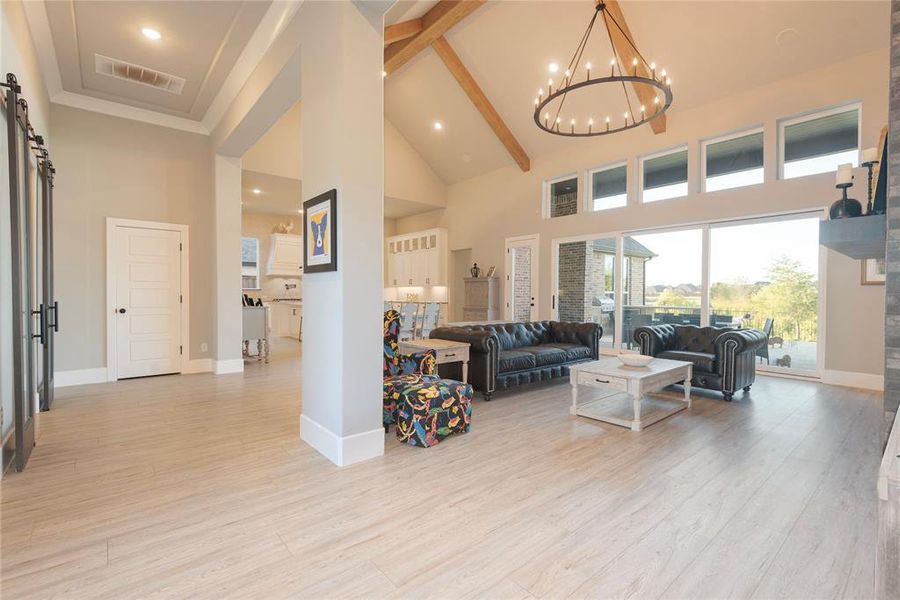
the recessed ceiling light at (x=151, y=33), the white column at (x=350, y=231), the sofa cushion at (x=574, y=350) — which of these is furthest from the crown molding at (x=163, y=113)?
the sofa cushion at (x=574, y=350)

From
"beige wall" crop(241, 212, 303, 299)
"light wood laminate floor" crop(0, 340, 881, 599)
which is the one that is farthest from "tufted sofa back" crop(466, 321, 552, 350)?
"beige wall" crop(241, 212, 303, 299)

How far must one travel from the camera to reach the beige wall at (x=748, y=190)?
4.95 metres

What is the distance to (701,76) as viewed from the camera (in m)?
5.88

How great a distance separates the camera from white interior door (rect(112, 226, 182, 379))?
5.47 meters

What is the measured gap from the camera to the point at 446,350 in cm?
421

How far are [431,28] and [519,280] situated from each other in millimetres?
4881

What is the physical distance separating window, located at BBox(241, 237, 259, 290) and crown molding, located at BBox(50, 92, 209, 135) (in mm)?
4552

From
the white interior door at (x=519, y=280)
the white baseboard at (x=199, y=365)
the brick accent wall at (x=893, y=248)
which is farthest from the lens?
the white interior door at (x=519, y=280)

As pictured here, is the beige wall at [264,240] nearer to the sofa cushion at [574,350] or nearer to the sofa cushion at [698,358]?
the sofa cushion at [574,350]

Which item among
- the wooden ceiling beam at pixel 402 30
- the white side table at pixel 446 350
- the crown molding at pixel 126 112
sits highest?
the wooden ceiling beam at pixel 402 30

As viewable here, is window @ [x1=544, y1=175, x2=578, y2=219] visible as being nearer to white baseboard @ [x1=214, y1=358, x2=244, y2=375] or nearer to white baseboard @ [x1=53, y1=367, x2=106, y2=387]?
white baseboard @ [x1=214, y1=358, x2=244, y2=375]

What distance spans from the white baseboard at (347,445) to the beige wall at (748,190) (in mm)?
5797

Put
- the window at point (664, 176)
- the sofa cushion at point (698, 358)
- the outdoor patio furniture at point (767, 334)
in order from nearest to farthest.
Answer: the sofa cushion at point (698, 358) → the outdoor patio furniture at point (767, 334) → the window at point (664, 176)

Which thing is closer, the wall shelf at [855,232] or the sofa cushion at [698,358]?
the wall shelf at [855,232]
